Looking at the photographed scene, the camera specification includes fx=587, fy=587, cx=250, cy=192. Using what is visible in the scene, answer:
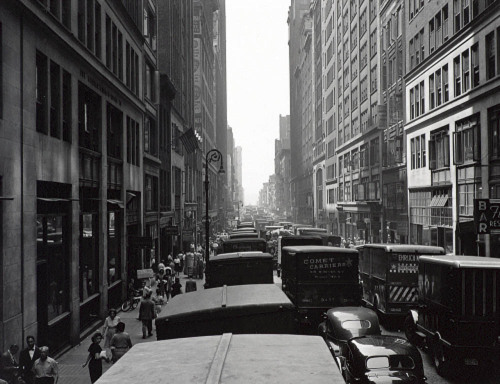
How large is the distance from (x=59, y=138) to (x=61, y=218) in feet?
8.88

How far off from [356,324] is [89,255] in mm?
12823

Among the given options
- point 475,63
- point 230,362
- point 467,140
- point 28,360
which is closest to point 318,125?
point 467,140

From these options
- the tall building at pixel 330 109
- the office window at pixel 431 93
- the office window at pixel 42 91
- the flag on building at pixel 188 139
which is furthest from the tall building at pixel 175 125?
the tall building at pixel 330 109

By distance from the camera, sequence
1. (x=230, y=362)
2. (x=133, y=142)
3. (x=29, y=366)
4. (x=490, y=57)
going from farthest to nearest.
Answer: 1. (x=133, y=142)
2. (x=490, y=57)
3. (x=29, y=366)
4. (x=230, y=362)

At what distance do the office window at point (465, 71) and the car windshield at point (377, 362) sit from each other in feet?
97.2

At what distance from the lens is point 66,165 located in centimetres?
2006

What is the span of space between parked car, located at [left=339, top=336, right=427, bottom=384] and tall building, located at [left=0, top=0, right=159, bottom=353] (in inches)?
326

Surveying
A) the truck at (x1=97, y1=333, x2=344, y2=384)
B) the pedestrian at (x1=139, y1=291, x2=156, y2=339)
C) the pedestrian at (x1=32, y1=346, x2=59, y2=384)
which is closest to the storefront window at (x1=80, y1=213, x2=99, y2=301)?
the pedestrian at (x1=139, y1=291, x2=156, y2=339)

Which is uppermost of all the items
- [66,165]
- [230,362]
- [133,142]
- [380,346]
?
[133,142]

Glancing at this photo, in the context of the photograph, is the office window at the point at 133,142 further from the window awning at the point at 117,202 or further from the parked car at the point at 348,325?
the parked car at the point at 348,325

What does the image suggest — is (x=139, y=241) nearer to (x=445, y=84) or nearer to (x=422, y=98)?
(x=445, y=84)

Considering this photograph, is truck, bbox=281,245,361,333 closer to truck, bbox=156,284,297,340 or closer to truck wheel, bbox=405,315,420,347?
truck wheel, bbox=405,315,420,347

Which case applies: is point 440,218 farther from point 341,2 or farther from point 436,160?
point 341,2

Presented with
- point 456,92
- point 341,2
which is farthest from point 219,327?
point 341,2
